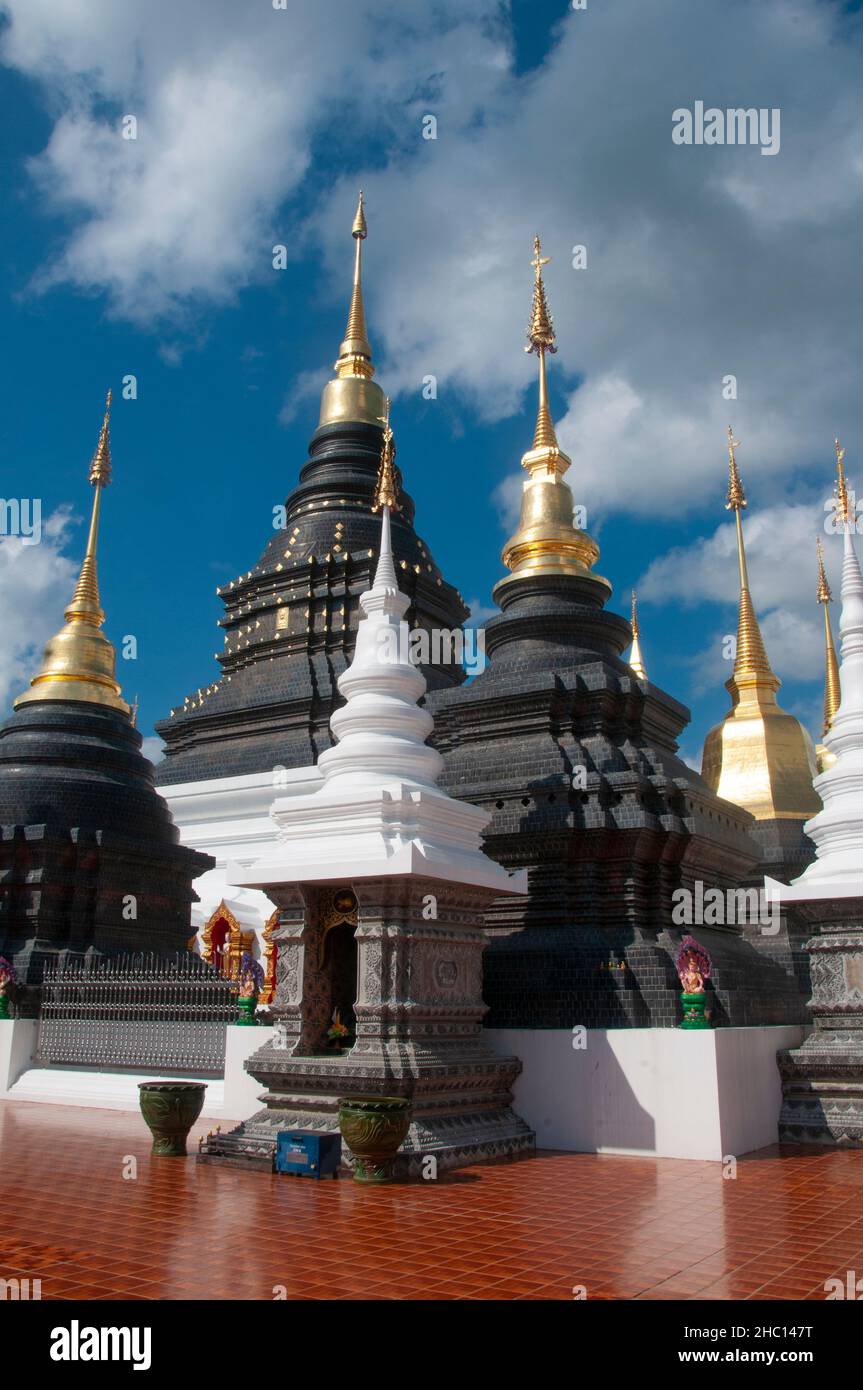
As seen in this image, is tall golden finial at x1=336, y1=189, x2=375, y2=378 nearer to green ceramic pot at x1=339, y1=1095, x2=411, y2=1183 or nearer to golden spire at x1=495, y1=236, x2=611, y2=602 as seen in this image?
golden spire at x1=495, y1=236, x2=611, y2=602

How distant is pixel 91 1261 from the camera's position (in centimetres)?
765

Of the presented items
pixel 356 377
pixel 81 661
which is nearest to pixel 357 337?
pixel 356 377

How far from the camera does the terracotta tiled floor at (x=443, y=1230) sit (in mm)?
7152

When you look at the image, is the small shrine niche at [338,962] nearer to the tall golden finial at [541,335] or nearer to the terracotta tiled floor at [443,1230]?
the terracotta tiled floor at [443,1230]

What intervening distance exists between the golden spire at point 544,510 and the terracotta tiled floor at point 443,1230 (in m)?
10.8

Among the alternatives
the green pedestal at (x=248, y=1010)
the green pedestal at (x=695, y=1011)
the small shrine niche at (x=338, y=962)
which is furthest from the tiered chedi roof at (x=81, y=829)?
the green pedestal at (x=695, y=1011)

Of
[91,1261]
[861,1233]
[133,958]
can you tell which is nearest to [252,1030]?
[133,958]

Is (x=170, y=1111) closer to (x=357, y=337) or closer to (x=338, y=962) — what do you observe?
(x=338, y=962)

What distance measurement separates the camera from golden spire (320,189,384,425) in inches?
1293

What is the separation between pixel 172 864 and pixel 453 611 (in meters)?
Answer: 10.8

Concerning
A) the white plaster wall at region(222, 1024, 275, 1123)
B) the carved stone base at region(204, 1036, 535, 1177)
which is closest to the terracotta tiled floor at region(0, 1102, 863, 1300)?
the carved stone base at region(204, 1036, 535, 1177)

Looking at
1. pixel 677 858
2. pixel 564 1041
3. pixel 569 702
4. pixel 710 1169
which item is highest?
pixel 569 702
